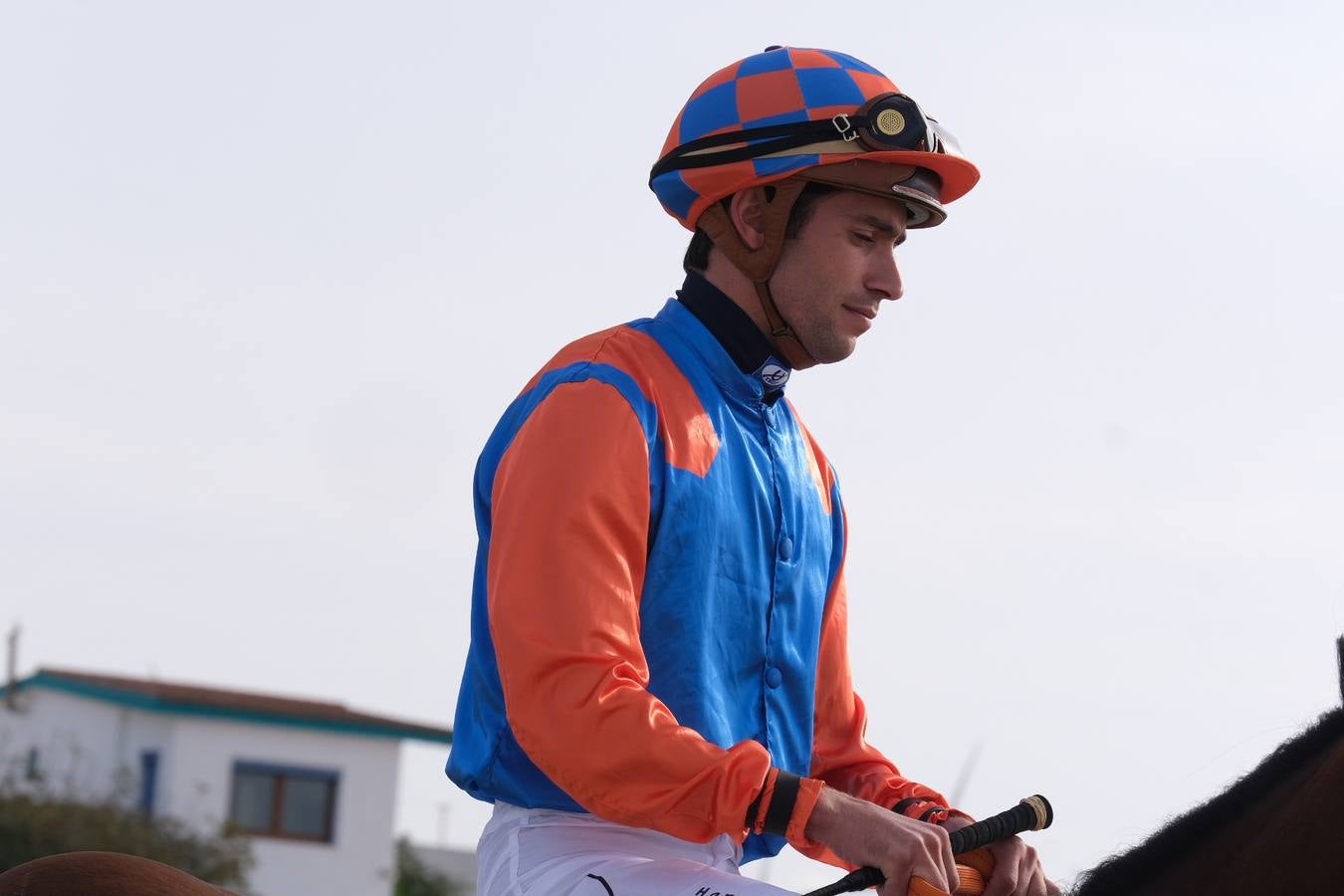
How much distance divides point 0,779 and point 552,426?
23.5 metres

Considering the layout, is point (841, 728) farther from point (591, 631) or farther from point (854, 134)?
point (854, 134)

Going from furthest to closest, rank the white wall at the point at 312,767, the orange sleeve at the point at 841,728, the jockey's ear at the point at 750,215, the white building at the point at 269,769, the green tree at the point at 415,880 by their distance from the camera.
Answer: the green tree at the point at 415,880, the white building at the point at 269,769, the white wall at the point at 312,767, the orange sleeve at the point at 841,728, the jockey's ear at the point at 750,215

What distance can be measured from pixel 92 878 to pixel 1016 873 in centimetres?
178

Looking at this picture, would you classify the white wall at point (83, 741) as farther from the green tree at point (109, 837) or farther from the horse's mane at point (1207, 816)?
the horse's mane at point (1207, 816)

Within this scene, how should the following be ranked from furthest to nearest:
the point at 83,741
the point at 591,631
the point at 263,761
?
the point at 83,741 < the point at 263,761 < the point at 591,631

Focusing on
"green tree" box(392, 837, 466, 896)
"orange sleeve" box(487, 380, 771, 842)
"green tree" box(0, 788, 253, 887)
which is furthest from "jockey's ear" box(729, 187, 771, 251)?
"green tree" box(392, 837, 466, 896)

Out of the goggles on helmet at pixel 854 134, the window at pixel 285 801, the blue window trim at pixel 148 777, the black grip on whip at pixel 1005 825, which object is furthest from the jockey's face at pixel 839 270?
the blue window trim at pixel 148 777

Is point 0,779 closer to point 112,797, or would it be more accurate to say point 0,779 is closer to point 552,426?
point 112,797

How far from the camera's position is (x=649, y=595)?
337 cm

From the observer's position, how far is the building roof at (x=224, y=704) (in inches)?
1121

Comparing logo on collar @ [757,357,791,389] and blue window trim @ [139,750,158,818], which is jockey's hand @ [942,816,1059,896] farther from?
blue window trim @ [139,750,158,818]

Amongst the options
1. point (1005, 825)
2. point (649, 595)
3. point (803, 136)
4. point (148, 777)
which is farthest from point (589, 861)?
point (148, 777)

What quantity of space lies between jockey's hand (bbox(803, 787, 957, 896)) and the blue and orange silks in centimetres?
5

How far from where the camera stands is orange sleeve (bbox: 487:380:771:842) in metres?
3.03
